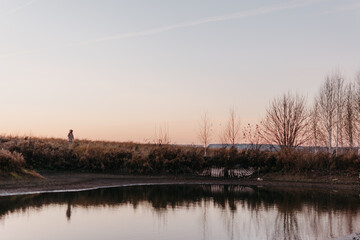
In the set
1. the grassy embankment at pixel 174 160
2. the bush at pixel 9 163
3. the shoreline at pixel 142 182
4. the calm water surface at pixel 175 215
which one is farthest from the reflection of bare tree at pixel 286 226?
the bush at pixel 9 163

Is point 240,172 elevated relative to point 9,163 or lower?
lower

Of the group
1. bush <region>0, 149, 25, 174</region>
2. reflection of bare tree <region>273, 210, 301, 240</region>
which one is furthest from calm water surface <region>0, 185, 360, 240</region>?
bush <region>0, 149, 25, 174</region>

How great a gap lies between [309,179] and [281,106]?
538 inches

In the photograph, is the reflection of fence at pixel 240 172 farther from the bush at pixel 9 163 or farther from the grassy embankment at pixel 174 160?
the bush at pixel 9 163

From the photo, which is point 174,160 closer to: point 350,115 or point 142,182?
point 142,182

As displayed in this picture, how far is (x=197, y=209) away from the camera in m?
16.0

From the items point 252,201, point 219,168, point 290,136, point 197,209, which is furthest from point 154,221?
point 290,136

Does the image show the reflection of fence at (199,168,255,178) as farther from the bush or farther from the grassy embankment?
the bush

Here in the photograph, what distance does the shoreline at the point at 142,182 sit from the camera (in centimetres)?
2086

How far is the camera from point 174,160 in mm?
29016

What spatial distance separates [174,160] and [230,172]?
13.2ft

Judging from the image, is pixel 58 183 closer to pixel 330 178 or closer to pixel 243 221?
pixel 243 221

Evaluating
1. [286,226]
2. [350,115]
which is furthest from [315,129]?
[286,226]

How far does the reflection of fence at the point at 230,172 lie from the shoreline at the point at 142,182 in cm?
60
